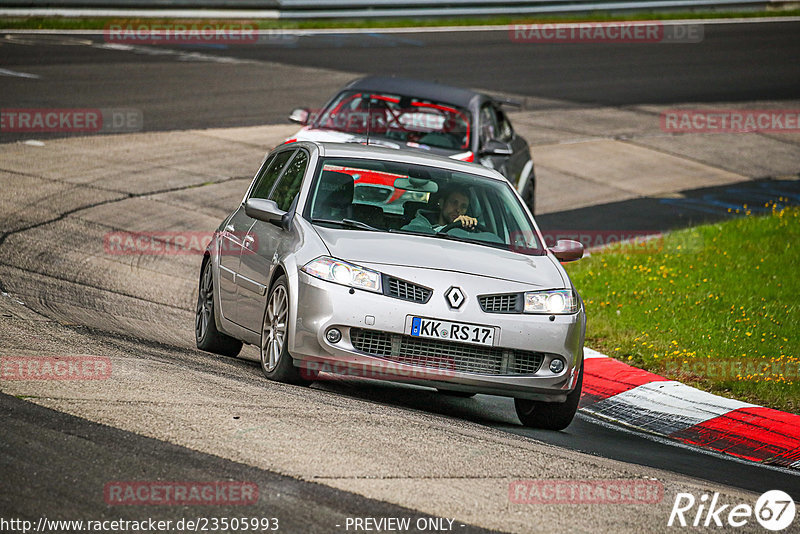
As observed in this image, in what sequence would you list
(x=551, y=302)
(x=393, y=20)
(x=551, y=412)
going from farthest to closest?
(x=393, y=20) → (x=551, y=412) → (x=551, y=302)

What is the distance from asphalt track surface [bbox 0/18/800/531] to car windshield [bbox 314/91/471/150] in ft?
10.8

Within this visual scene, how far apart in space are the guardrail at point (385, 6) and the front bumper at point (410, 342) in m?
22.2

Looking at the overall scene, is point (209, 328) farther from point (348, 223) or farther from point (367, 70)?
point (367, 70)

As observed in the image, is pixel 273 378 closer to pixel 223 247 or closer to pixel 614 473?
pixel 223 247

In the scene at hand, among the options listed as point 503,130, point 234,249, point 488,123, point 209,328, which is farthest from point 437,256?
point 503,130

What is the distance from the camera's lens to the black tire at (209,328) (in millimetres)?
9172

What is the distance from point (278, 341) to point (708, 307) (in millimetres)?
5366

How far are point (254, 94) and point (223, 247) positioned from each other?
1437cm

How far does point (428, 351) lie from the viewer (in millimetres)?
7348

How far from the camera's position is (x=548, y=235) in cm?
1543

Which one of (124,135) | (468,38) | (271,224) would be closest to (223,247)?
(271,224)

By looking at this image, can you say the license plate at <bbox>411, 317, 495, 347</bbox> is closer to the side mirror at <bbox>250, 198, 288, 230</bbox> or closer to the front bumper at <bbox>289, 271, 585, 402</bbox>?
the front bumper at <bbox>289, 271, 585, 402</bbox>

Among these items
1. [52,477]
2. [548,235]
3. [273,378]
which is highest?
[52,477]

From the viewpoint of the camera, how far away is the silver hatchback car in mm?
7332
